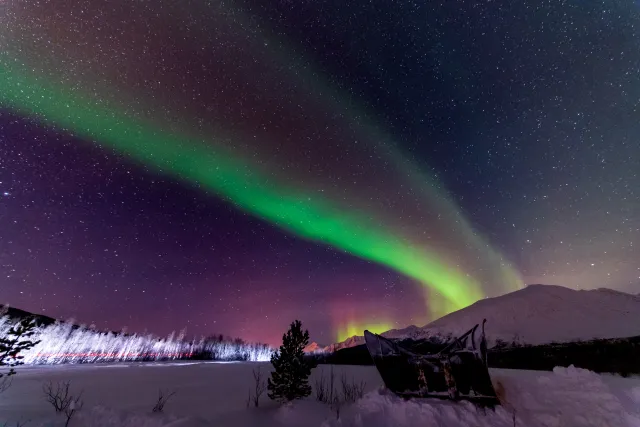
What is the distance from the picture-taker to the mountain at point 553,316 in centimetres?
6103

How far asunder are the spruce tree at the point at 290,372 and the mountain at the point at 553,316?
57.8 m

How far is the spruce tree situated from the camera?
14.2m

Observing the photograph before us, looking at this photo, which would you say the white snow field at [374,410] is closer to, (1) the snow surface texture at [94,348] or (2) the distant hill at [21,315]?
(2) the distant hill at [21,315]

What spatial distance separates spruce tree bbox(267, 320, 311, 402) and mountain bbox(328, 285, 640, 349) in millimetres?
57818

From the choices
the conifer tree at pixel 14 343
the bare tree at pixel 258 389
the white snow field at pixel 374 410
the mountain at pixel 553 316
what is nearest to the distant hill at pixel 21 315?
the conifer tree at pixel 14 343

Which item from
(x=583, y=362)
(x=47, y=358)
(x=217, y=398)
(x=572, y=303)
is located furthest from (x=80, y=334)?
(x=572, y=303)

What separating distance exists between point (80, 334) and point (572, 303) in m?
143

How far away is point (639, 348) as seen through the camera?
39.6 metres

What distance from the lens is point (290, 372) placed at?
1434 cm

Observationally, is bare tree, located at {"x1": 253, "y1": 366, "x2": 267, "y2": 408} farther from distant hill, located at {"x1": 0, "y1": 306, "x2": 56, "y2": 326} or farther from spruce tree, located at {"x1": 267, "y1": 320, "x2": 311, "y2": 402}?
distant hill, located at {"x1": 0, "y1": 306, "x2": 56, "y2": 326}

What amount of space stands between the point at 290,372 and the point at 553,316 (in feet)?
294

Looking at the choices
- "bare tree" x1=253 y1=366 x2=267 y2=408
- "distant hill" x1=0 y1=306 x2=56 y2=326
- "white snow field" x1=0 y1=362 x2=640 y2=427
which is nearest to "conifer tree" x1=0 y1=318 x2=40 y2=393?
"distant hill" x1=0 y1=306 x2=56 y2=326

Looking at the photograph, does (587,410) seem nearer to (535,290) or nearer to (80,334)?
(535,290)

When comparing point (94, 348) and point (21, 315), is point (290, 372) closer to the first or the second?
point (94, 348)
